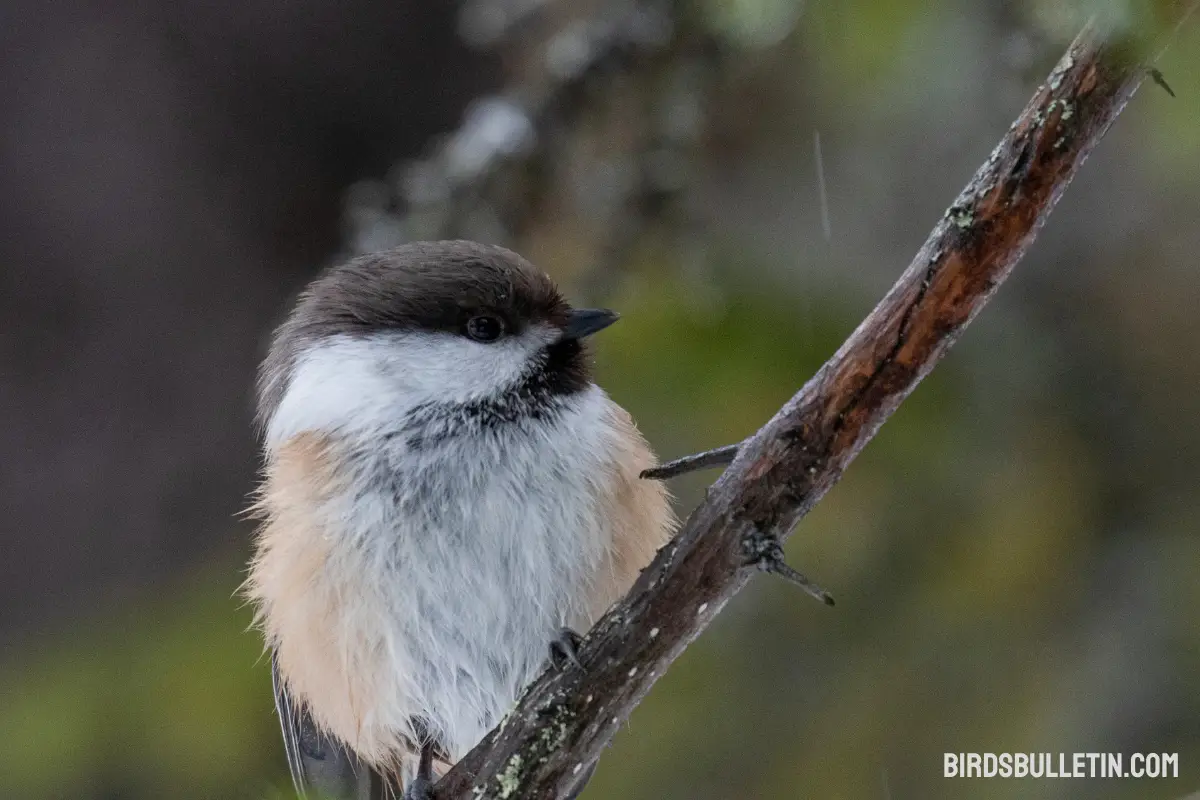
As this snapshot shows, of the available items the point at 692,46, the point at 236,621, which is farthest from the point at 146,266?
the point at 692,46

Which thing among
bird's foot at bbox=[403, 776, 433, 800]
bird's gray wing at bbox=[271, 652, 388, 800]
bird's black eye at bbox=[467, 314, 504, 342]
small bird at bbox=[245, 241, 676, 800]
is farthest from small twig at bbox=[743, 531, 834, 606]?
bird's gray wing at bbox=[271, 652, 388, 800]

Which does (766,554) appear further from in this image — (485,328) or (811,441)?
(485,328)

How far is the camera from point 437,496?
1.46 m

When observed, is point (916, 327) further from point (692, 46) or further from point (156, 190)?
point (156, 190)

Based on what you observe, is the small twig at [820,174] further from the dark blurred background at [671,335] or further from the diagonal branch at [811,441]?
the diagonal branch at [811,441]

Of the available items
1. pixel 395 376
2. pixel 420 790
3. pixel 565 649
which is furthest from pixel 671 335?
pixel 420 790

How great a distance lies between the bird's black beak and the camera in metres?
1.58

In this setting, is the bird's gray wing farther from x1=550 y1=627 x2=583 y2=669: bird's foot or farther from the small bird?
x1=550 y1=627 x2=583 y2=669: bird's foot

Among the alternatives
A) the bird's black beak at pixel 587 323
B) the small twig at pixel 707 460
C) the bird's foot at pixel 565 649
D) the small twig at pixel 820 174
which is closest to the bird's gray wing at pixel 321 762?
the bird's foot at pixel 565 649

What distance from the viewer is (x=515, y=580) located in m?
1.44

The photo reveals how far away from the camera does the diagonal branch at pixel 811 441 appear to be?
3.02ft

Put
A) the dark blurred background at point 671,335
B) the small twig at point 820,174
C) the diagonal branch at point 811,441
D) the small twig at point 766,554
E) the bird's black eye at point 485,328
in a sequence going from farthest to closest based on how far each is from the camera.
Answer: the small twig at point 820,174, the dark blurred background at point 671,335, the bird's black eye at point 485,328, the small twig at point 766,554, the diagonal branch at point 811,441

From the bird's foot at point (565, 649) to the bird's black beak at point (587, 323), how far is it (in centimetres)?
41

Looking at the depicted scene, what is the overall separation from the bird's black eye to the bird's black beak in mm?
92
